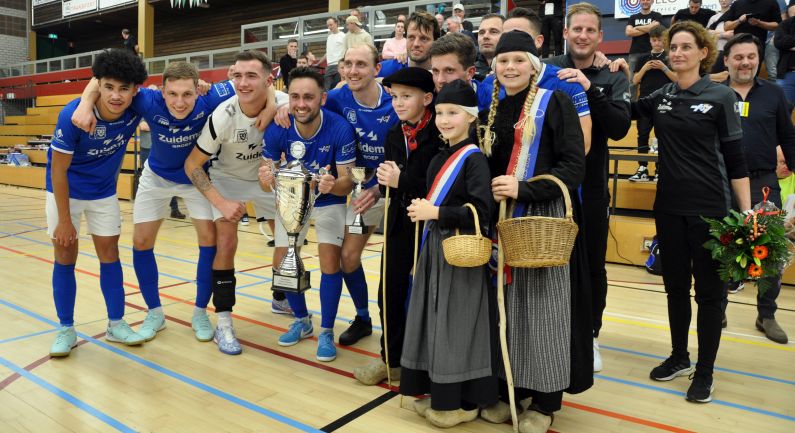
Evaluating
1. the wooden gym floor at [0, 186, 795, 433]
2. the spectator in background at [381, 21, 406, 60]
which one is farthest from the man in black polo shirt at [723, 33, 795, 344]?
the spectator in background at [381, 21, 406, 60]

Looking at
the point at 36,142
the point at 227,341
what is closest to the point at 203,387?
the point at 227,341

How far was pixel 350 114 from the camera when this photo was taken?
3.55m

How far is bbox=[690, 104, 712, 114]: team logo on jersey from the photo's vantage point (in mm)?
2912

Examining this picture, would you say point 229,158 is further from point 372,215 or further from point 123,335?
point 123,335

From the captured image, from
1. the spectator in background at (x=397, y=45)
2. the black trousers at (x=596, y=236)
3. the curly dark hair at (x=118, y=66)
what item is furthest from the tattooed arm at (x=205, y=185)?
the spectator in background at (x=397, y=45)

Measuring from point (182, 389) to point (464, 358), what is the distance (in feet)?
5.34

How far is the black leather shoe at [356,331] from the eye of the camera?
149 inches

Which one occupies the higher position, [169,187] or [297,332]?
[169,187]

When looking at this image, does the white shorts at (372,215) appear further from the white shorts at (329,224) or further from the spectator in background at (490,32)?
the spectator in background at (490,32)

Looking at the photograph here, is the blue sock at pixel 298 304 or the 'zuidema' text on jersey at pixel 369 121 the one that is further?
the blue sock at pixel 298 304

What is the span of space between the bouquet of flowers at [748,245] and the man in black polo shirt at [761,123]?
4.02 ft

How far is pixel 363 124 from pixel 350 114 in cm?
12

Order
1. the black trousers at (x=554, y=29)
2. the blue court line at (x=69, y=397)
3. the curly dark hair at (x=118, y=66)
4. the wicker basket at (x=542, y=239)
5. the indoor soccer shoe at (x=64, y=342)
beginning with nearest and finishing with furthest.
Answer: the wicker basket at (x=542, y=239) < the blue court line at (x=69, y=397) < the curly dark hair at (x=118, y=66) < the indoor soccer shoe at (x=64, y=342) < the black trousers at (x=554, y=29)

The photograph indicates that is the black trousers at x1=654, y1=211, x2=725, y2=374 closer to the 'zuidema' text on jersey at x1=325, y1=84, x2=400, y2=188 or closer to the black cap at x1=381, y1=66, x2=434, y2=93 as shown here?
the black cap at x1=381, y1=66, x2=434, y2=93
